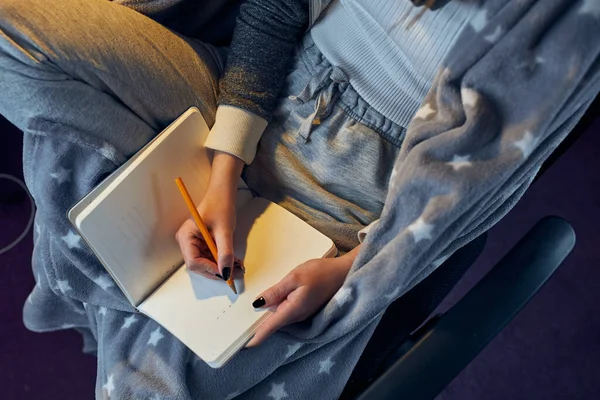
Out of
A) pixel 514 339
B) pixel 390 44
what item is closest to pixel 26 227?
pixel 390 44

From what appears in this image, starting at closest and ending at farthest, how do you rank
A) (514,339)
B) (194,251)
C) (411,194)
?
(411,194) → (194,251) → (514,339)

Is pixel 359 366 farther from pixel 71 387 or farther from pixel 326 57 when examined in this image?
pixel 71 387

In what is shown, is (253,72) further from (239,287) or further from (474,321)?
(474,321)

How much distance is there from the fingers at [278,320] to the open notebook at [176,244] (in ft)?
0.06

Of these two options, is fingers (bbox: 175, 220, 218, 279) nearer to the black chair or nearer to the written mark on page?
the written mark on page

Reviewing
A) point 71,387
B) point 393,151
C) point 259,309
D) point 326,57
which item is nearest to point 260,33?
point 326,57

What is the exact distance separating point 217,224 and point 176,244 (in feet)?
0.20

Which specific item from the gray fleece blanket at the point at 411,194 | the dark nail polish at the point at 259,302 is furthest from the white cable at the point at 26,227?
the dark nail polish at the point at 259,302

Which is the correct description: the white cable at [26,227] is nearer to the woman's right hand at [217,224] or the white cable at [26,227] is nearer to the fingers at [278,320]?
the woman's right hand at [217,224]

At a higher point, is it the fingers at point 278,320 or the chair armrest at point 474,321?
the chair armrest at point 474,321

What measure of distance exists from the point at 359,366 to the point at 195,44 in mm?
417

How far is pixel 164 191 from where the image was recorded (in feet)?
1.92

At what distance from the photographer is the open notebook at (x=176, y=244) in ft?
1.80

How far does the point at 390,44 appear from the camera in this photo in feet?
1.84
